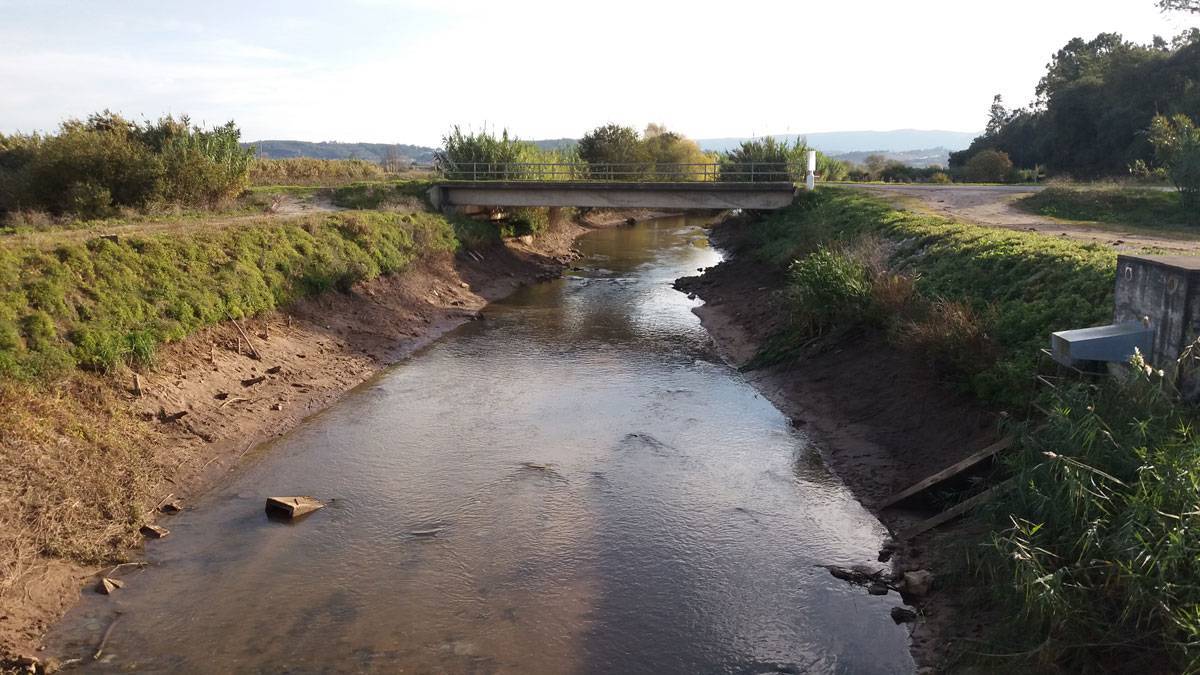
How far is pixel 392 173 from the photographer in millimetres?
50250

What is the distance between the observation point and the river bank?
35.4 feet

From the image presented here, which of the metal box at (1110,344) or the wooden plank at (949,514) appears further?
the wooden plank at (949,514)

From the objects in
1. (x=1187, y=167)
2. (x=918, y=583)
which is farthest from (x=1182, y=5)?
(x=918, y=583)

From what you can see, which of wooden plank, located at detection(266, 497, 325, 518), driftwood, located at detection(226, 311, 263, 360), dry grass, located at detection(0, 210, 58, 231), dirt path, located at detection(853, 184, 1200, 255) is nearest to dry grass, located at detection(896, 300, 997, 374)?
dirt path, located at detection(853, 184, 1200, 255)

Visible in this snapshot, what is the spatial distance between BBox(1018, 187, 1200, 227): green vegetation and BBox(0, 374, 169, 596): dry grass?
26.2 metres

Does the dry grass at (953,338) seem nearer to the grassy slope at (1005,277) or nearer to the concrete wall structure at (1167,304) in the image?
the grassy slope at (1005,277)

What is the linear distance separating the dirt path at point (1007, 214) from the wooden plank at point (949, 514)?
8895 mm

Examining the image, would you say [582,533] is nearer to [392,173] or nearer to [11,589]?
[11,589]

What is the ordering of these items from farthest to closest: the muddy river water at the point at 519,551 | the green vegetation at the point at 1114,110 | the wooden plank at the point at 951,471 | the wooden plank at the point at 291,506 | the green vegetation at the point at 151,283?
the green vegetation at the point at 1114,110 → the green vegetation at the point at 151,283 → the wooden plank at the point at 291,506 → the wooden plank at the point at 951,471 → the muddy river water at the point at 519,551

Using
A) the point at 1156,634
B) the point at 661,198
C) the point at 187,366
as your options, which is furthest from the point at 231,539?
the point at 661,198

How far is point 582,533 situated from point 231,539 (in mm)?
5292

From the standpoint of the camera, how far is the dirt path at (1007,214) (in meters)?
19.3

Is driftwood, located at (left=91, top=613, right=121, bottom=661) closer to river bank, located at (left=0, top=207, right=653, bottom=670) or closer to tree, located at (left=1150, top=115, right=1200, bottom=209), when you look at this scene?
river bank, located at (left=0, top=207, right=653, bottom=670)

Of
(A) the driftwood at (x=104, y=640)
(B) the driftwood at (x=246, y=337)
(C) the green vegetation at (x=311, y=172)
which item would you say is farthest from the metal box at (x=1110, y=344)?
(C) the green vegetation at (x=311, y=172)
